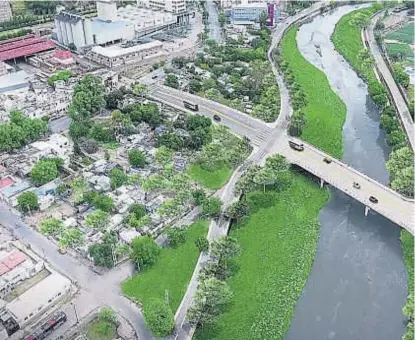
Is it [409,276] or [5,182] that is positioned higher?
[5,182]

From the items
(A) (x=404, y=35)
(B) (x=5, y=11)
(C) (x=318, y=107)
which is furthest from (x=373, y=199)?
(B) (x=5, y=11)

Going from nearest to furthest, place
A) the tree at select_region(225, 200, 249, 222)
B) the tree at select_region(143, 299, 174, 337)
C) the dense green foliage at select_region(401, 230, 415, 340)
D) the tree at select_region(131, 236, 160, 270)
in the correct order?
the tree at select_region(143, 299, 174, 337) < the dense green foliage at select_region(401, 230, 415, 340) < the tree at select_region(131, 236, 160, 270) < the tree at select_region(225, 200, 249, 222)

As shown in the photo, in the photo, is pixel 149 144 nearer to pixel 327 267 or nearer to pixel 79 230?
pixel 79 230

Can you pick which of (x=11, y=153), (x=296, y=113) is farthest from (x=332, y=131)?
(x=11, y=153)

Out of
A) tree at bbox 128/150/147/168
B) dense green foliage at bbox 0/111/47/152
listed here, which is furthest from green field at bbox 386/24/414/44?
dense green foliage at bbox 0/111/47/152

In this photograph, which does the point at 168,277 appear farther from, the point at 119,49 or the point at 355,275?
the point at 119,49

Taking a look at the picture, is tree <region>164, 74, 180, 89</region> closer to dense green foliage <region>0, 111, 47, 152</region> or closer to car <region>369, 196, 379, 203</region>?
dense green foliage <region>0, 111, 47, 152</region>
